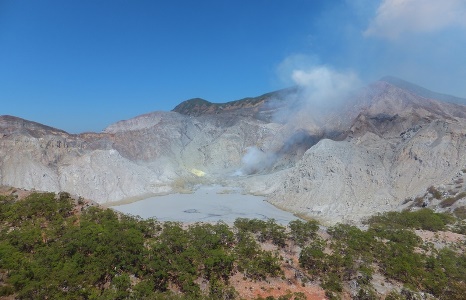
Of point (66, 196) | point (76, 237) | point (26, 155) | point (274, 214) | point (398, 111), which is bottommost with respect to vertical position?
point (274, 214)

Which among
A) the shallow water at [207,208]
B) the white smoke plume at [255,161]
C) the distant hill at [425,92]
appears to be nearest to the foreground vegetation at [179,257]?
the shallow water at [207,208]

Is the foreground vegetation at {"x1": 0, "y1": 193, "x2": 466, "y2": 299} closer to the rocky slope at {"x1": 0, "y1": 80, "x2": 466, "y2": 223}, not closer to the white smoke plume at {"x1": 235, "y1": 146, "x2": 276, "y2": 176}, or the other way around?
the rocky slope at {"x1": 0, "y1": 80, "x2": 466, "y2": 223}

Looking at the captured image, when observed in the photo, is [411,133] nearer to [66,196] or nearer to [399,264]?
[399,264]

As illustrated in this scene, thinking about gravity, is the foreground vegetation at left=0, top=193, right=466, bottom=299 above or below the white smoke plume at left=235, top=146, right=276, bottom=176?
below

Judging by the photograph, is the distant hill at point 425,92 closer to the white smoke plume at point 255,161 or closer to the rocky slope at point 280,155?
the rocky slope at point 280,155

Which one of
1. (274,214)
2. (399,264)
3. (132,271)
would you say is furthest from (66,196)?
(274,214)

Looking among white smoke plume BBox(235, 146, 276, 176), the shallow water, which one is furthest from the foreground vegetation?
white smoke plume BBox(235, 146, 276, 176)
